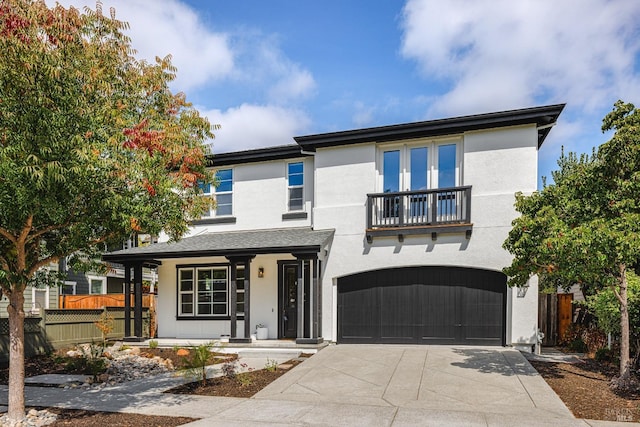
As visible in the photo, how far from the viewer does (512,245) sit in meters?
8.80

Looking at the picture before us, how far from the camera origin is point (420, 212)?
42.2 feet

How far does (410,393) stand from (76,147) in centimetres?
673

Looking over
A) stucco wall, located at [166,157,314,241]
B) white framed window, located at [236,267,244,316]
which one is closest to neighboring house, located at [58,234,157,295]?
stucco wall, located at [166,157,314,241]

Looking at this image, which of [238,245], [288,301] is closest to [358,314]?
[288,301]

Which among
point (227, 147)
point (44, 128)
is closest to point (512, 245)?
point (44, 128)

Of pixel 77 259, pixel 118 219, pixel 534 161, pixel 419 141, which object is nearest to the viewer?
pixel 118 219

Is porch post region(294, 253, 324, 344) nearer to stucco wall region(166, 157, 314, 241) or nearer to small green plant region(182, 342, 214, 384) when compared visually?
stucco wall region(166, 157, 314, 241)

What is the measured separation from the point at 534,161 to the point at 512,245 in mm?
4363

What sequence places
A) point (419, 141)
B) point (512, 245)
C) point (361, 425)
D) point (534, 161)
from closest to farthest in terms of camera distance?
→ point (361, 425) → point (512, 245) → point (534, 161) → point (419, 141)

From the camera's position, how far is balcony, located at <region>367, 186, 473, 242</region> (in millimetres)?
12477

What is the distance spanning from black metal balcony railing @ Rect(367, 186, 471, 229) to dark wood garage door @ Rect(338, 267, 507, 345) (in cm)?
138

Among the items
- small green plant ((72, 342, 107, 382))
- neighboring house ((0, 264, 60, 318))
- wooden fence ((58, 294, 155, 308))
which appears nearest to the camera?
small green plant ((72, 342, 107, 382))

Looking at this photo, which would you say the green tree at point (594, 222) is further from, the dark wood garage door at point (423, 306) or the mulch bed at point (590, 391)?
the dark wood garage door at point (423, 306)

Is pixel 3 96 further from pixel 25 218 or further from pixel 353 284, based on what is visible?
pixel 353 284
